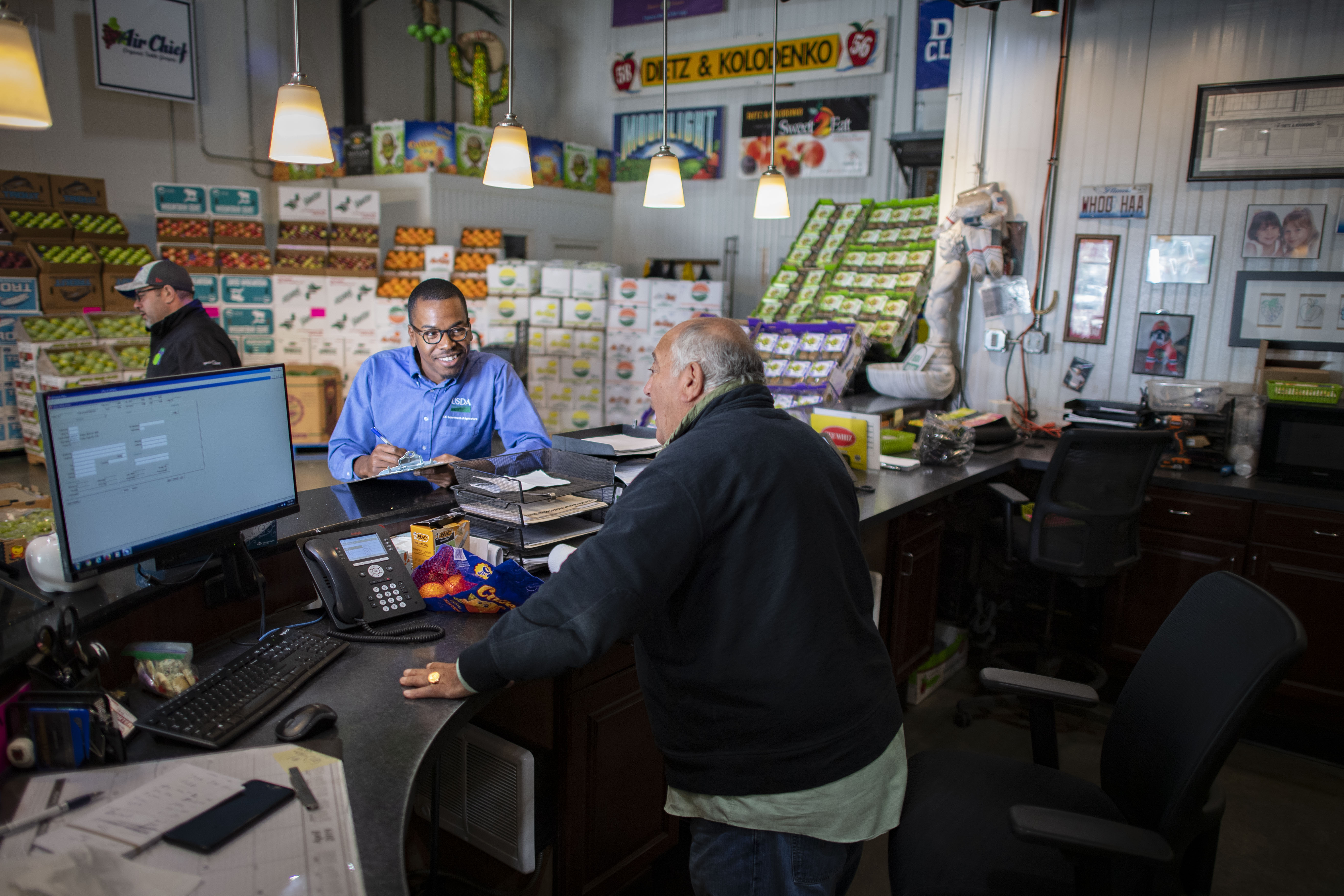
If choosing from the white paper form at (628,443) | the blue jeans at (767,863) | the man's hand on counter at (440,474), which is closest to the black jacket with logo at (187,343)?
the man's hand on counter at (440,474)

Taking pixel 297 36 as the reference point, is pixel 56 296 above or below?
below

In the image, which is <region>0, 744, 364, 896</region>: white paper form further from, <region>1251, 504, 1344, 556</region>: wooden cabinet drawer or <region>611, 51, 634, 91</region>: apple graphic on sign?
<region>611, 51, 634, 91</region>: apple graphic on sign

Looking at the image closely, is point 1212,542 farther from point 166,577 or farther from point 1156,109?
point 166,577

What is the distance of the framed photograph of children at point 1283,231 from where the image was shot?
13.4 feet

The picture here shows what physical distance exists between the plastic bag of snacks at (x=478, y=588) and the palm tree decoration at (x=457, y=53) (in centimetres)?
826

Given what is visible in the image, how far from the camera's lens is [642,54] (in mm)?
10211

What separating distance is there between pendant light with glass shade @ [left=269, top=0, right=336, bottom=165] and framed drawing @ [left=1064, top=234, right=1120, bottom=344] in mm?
3854

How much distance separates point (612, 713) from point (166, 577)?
1083 mm

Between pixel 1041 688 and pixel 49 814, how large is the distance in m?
1.95

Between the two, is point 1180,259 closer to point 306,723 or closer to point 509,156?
point 509,156

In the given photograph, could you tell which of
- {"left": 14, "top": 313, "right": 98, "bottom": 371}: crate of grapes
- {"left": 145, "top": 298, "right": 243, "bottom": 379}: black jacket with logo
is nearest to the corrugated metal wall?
{"left": 145, "top": 298, "right": 243, "bottom": 379}: black jacket with logo

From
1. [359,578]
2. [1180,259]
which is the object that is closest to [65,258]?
[359,578]

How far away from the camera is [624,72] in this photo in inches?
409

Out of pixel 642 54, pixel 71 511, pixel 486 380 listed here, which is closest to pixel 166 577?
pixel 71 511
